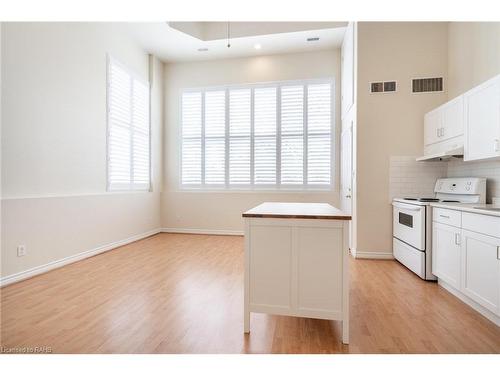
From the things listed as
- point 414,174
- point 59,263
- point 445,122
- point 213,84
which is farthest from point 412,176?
point 59,263

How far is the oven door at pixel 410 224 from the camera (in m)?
3.39

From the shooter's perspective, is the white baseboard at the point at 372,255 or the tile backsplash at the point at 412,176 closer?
the tile backsplash at the point at 412,176

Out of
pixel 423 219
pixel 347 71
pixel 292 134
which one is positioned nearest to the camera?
pixel 423 219

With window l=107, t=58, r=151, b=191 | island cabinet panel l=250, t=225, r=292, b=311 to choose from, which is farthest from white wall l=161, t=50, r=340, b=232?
island cabinet panel l=250, t=225, r=292, b=311

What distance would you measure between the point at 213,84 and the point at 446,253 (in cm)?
541

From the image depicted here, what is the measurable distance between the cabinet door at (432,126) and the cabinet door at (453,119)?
5.0 inches

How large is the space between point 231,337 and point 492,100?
3.23 metres

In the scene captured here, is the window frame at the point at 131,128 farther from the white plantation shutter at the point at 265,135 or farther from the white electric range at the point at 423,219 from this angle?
the white electric range at the point at 423,219

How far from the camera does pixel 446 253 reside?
3.01 meters

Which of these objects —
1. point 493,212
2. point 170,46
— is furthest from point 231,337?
point 170,46

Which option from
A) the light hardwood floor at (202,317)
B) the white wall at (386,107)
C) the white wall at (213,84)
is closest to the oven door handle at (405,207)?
the white wall at (386,107)

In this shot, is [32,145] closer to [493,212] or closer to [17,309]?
[17,309]

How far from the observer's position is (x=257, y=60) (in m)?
6.12

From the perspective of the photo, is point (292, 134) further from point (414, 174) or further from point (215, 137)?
point (414, 174)
